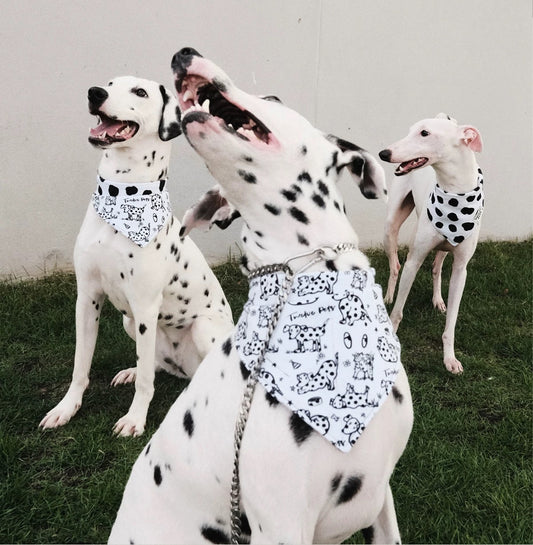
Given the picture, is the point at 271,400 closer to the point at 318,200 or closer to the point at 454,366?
the point at 318,200

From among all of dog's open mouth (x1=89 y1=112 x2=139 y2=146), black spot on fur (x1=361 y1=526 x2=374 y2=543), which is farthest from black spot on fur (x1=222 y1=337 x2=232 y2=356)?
dog's open mouth (x1=89 y1=112 x2=139 y2=146)

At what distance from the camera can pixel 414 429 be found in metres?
3.67

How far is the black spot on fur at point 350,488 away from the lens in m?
1.52

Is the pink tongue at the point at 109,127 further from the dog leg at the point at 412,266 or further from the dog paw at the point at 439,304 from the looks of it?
the dog paw at the point at 439,304

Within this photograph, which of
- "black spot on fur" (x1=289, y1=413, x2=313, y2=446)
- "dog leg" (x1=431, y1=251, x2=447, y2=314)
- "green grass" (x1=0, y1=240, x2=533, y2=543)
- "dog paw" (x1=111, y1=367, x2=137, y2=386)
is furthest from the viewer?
"dog leg" (x1=431, y1=251, x2=447, y2=314)

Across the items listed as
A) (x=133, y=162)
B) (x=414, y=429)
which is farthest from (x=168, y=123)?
(x=414, y=429)

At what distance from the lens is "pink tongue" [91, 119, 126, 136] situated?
319cm

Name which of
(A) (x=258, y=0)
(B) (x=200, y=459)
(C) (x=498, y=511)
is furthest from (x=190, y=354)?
(A) (x=258, y=0)

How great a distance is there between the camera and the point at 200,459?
1.62 metres

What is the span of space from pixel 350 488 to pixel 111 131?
7.83 feet

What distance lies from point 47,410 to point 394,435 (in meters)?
2.78

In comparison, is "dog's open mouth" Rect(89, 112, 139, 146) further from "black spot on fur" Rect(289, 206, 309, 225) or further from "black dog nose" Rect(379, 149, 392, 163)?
"black dog nose" Rect(379, 149, 392, 163)

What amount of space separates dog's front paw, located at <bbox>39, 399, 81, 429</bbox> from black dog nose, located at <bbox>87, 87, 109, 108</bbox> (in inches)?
70.3

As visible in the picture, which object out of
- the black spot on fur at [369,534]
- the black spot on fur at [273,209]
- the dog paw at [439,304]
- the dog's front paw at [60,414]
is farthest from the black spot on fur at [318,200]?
the dog paw at [439,304]
